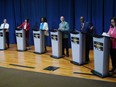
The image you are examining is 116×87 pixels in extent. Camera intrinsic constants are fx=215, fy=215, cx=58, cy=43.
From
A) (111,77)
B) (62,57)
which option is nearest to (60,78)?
(111,77)

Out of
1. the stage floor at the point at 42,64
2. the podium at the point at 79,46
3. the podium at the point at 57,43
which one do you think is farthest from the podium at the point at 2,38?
the podium at the point at 79,46

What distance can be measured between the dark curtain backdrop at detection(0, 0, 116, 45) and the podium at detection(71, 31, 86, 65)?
8.45 ft

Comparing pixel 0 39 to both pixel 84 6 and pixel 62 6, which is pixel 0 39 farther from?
pixel 84 6

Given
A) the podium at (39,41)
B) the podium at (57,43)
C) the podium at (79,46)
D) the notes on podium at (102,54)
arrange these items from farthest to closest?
the podium at (39,41) → the podium at (57,43) → the podium at (79,46) → the notes on podium at (102,54)

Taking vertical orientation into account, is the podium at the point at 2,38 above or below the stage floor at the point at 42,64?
above

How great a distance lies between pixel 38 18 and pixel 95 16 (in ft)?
9.56

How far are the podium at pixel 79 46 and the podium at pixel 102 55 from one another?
0.80 meters

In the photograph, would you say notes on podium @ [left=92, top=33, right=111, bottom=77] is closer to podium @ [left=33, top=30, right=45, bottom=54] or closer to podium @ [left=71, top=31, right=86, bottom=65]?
podium @ [left=71, top=31, right=86, bottom=65]

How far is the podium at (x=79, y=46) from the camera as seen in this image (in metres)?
6.00

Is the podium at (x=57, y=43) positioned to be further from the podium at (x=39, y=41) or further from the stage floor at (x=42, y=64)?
the podium at (x=39, y=41)

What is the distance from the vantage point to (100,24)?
846 cm

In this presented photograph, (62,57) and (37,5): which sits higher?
(37,5)

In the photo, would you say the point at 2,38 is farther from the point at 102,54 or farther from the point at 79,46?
the point at 102,54

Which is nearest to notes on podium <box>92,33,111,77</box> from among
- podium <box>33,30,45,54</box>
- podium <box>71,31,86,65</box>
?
podium <box>71,31,86,65</box>
